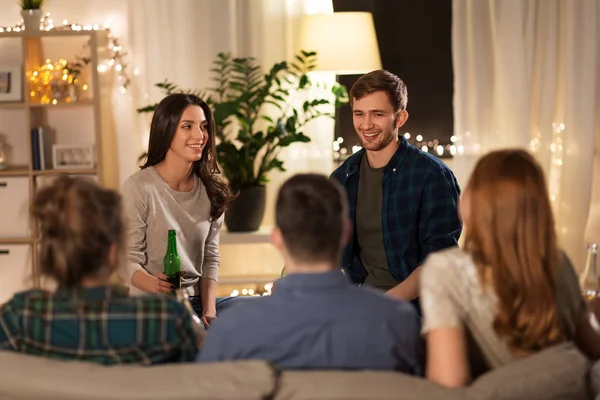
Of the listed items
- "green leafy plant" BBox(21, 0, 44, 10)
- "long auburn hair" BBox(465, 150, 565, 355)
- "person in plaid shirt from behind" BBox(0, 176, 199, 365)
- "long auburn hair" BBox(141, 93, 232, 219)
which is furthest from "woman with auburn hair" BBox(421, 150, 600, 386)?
"green leafy plant" BBox(21, 0, 44, 10)

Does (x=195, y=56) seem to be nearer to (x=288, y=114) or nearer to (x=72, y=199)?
(x=288, y=114)

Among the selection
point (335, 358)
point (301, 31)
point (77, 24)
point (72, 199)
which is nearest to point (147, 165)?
point (72, 199)

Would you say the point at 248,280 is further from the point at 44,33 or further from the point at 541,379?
the point at 541,379

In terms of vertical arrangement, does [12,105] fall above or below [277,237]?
above

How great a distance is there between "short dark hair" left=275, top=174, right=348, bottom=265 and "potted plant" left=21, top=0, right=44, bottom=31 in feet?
13.4

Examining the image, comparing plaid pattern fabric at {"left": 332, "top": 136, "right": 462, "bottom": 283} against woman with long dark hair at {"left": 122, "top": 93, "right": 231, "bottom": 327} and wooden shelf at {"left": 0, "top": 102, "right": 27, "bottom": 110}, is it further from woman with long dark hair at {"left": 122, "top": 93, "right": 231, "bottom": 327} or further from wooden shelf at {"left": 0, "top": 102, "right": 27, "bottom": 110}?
wooden shelf at {"left": 0, "top": 102, "right": 27, "bottom": 110}

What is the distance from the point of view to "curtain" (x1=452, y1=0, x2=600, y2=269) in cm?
543

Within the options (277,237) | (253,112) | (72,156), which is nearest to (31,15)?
(72,156)

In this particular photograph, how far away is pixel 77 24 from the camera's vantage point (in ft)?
18.7

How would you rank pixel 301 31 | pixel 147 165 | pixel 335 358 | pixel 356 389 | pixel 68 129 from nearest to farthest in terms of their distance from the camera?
pixel 356 389 < pixel 335 358 < pixel 147 165 < pixel 301 31 < pixel 68 129

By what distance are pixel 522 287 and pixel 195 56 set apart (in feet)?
13.5

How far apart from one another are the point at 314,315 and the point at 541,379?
0.44 m

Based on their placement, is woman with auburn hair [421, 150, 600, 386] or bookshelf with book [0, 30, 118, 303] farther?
bookshelf with book [0, 30, 118, 303]

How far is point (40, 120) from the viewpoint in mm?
5699
